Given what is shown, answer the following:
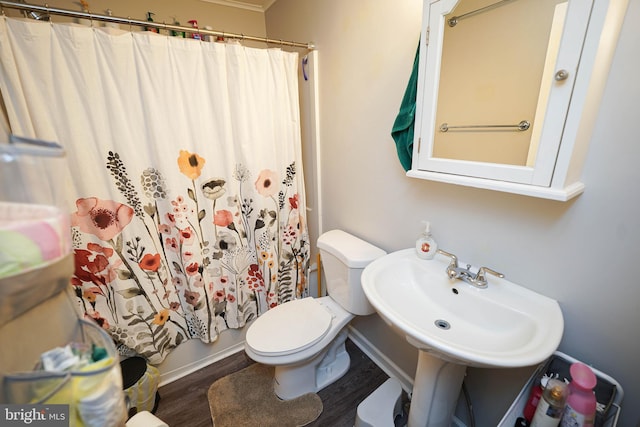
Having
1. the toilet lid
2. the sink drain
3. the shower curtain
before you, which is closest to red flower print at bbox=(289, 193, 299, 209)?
the shower curtain

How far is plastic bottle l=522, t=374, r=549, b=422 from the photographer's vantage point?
0.78 meters

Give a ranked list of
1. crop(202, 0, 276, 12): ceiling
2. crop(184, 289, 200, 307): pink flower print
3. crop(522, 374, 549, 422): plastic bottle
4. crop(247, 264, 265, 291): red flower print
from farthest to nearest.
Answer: crop(202, 0, 276, 12): ceiling
crop(247, 264, 265, 291): red flower print
crop(184, 289, 200, 307): pink flower print
crop(522, 374, 549, 422): plastic bottle

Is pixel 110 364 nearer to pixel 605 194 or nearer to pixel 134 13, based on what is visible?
pixel 605 194

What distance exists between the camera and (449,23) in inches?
35.5

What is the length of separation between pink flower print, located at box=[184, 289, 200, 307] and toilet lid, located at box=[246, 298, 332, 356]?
16.7 inches

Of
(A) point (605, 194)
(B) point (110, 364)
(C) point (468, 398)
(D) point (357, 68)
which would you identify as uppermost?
(D) point (357, 68)

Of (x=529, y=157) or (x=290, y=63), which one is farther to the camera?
(x=290, y=63)

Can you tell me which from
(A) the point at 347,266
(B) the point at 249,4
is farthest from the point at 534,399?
(B) the point at 249,4

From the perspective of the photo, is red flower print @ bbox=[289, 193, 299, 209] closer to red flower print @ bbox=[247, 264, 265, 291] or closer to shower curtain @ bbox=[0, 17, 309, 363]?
shower curtain @ bbox=[0, 17, 309, 363]

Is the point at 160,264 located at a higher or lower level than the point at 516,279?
lower

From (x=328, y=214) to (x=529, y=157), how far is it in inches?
49.7

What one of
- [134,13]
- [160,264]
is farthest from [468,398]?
[134,13]

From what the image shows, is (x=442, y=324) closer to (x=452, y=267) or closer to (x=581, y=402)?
(x=452, y=267)

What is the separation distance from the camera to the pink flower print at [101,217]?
1215mm
